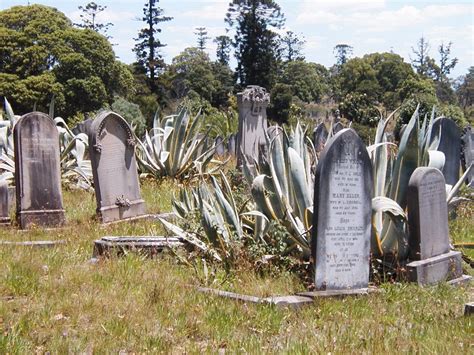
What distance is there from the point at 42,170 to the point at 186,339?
239 inches

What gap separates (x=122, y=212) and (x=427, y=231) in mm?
5191

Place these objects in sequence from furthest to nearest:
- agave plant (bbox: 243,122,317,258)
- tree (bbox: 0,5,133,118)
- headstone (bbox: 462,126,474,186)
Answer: tree (bbox: 0,5,133,118) < headstone (bbox: 462,126,474,186) < agave plant (bbox: 243,122,317,258)

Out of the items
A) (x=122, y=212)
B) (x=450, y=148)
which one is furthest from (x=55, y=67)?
(x=450, y=148)

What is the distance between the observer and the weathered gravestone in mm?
6996

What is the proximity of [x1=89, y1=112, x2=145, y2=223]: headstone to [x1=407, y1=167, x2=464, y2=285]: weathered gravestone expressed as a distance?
5.04 metres

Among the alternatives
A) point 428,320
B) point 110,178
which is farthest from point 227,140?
point 428,320

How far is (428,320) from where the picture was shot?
221 inches

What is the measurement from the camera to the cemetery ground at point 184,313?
4.75m

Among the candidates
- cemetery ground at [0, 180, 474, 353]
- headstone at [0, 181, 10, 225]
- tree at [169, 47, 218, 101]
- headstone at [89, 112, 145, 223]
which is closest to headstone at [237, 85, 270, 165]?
headstone at [89, 112, 145, 223]

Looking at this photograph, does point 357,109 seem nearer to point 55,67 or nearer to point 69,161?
point 55,67

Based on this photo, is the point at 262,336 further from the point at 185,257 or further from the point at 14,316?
the point at 185,257

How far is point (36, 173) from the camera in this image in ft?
33.7

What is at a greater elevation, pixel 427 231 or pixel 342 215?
pixel 342 215

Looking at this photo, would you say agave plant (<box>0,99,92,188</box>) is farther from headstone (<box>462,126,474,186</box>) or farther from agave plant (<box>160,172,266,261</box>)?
headstone (<box>462,126,474,186</box>)
